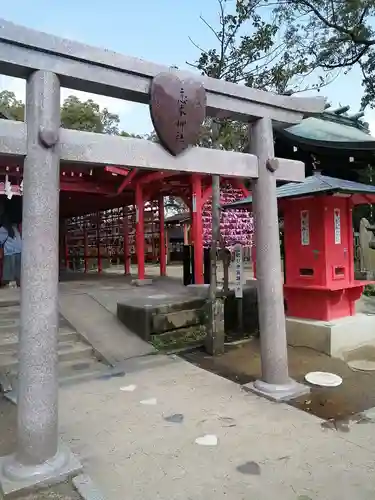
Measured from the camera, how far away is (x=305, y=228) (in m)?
6.83

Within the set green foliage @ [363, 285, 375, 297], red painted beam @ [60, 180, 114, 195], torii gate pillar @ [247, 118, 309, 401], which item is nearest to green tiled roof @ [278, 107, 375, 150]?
torii gate pillar @ [247, 118, 309, 401]

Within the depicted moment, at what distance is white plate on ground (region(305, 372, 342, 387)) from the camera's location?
16.5 feet

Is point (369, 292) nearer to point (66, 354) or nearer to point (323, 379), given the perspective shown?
point (323, 379)

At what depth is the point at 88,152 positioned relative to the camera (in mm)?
3498

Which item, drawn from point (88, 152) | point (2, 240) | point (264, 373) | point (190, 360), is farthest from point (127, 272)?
point (88, 152)

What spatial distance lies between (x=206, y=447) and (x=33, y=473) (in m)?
1.41

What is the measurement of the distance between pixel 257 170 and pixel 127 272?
10.2 metres

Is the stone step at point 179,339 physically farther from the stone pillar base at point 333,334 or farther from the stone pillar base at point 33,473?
the stone pillar base at point 33,473

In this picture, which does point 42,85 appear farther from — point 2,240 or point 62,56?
point 2,240

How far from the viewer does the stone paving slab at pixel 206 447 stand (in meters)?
2.88

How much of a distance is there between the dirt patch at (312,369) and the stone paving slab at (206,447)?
329 mm

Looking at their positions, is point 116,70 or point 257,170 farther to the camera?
point 257,170

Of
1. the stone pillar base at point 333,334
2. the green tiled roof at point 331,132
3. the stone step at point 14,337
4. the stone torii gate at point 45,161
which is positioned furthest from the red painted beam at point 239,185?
the stone torii gate at point 45,161

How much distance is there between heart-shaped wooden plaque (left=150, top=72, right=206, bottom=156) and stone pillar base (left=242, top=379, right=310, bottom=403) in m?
2.86
